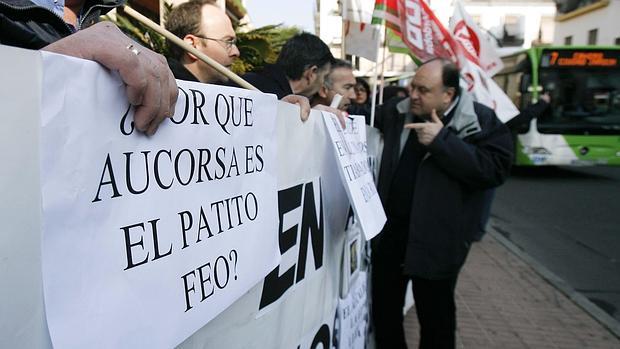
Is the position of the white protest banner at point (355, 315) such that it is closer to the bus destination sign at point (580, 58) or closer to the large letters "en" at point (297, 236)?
the large letters "en" at point (297, 236)

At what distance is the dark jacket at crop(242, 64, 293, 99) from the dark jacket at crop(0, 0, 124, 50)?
4.96 feet

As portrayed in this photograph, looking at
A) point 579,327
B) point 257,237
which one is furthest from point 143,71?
point 579,327

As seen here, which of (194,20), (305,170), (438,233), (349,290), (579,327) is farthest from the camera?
(579,327)

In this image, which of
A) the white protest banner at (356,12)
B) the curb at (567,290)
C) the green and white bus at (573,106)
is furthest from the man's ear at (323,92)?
the green and white bus at (573,106)

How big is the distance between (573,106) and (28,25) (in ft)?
44.2

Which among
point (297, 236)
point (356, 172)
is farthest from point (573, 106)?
point (297, 236)

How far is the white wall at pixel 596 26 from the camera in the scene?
84.4 feet

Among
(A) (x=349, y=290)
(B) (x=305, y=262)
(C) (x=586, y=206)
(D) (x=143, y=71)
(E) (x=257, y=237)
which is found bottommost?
(C) (x=586, y=206)

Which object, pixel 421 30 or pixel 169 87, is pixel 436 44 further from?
pixel 169 87

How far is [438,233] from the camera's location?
2.70m

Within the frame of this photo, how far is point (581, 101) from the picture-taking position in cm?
1255

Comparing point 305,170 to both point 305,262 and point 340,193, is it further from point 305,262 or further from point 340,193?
point 340,193

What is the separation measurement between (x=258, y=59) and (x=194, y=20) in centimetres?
669

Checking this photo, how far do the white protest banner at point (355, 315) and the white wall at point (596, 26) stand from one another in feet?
91.2
